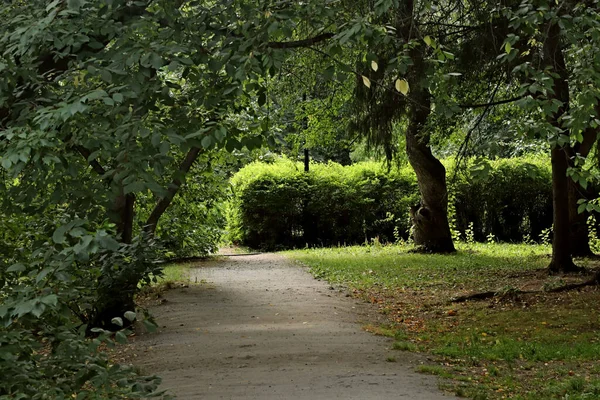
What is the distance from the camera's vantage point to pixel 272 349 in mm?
7988

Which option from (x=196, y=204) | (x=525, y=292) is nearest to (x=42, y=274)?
(x=525, y=292)

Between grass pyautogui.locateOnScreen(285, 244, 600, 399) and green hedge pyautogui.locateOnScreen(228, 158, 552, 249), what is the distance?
3.03m

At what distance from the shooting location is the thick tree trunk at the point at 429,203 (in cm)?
1761

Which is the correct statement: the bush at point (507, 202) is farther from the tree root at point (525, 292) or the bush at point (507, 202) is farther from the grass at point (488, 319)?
the tree root at point (525, 292)

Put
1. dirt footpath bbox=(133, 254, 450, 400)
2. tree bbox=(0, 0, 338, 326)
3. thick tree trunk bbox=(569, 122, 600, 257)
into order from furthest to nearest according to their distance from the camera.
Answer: thick tree trunk bbox=(569, 122, 600, 257) < dirt footpath bbox=(133, 254, 450, 400) < tree bbox=(0, 0, 338, 326)

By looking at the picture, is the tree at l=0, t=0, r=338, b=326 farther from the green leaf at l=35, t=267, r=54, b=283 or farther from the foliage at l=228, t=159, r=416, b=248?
the foliage at l=228, t=159, r=416, b=248

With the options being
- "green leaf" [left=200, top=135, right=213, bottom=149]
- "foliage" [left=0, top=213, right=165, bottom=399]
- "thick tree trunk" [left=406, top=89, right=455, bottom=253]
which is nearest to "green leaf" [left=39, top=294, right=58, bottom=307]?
"foliage" [left=0, top=213, right=165, bottom=399]

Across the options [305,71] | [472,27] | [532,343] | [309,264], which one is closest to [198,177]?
[305,71]

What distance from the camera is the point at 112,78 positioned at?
391cm

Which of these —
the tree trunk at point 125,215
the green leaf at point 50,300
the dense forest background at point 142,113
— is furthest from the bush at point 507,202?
the green leaf at point 50,300

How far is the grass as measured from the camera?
22.0 ft

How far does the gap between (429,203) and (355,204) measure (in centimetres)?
344

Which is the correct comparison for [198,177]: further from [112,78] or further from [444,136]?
[112,78]

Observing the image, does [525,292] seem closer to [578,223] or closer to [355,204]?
[578,223]
